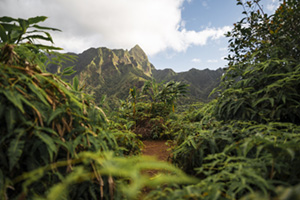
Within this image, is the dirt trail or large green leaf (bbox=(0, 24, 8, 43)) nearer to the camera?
large green leaf (bbox=(0, 24, 8, 43))

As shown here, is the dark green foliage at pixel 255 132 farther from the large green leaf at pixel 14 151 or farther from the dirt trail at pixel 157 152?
the large green leaf at pixel 14 151

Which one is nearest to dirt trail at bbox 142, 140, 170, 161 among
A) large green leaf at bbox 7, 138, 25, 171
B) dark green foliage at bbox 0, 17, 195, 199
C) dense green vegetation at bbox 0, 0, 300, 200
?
dense green vegetation at bbox 0, 0, 300, 200

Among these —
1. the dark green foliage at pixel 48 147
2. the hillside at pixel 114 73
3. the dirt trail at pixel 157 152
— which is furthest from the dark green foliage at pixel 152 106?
the hillside at pixel 114 73

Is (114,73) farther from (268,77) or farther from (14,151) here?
(14,151)

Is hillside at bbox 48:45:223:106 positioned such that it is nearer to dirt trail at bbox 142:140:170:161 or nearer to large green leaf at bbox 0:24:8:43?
dirt trail at bbox 142:140:170:161

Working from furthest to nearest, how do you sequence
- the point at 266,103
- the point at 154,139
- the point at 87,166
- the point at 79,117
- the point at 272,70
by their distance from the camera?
the point at 154,139
the point at 272,70
the point at 266,103
the point at 79,117
the point at 87,166

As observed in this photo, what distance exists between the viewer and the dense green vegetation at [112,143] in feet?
2.66

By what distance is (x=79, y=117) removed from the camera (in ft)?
3.86

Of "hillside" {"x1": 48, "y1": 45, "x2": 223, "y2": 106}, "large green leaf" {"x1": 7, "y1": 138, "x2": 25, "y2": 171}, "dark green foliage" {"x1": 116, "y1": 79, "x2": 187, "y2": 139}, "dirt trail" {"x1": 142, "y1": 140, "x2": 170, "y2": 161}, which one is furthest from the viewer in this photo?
"hillside" {"x1": 48, "y1": 45, "x2": 223, "y2": 106}

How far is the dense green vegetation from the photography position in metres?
0.81

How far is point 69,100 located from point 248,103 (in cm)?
204

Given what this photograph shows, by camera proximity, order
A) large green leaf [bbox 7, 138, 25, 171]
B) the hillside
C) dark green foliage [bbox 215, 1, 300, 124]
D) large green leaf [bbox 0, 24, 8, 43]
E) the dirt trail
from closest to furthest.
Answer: large green leaf [bbox 7, 138, 25, 171], large green leaf [bbox 0, 24, 8, 43], dark green foliage [bbox 215, 1, 300, 124], the dirt trail, the hillside

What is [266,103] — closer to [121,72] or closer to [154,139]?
[154,139]

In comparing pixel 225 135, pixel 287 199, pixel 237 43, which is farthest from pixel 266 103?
pixel 237 43
